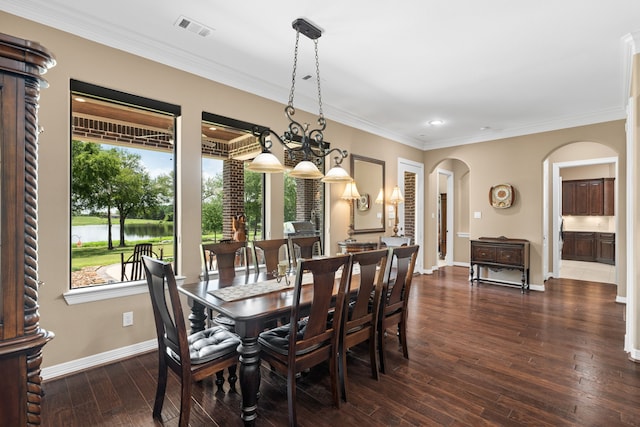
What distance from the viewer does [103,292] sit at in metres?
2.74

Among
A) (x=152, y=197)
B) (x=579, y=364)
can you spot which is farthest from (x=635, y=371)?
(x=152, y=197)

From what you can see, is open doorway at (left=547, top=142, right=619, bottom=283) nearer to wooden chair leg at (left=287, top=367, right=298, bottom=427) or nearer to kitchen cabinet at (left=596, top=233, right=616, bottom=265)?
kitchen cabinet at (left=596, top=233, right=616, bottom=265)

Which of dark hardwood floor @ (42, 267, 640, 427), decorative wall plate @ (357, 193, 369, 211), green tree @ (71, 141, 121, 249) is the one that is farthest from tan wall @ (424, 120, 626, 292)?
green tree @ (71, 141, 121, 249)

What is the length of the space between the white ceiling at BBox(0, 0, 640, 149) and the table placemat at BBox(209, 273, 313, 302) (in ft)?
Result: 7.23

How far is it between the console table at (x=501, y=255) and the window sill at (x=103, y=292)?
541 centimetres

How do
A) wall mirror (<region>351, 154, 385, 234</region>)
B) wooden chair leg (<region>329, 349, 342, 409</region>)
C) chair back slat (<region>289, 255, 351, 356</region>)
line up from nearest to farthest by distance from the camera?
1. chair back slat (<region>289, 255, 351, 356</region>)
2. wooden chair leg (<region>329, 349, 342, 409</region>)
3. wall mirror (<region>351, 154, 385, 234</region>)

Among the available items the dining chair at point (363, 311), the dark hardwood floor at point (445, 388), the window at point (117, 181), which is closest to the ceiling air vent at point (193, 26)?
the window at point (117, 181)

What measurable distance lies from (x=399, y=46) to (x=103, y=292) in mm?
3528

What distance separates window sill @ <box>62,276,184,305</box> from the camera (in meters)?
2.59

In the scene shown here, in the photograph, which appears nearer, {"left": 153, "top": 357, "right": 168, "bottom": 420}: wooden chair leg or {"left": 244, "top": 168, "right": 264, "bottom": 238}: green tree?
{"left": 153, "top": 357, "right": 168, "bottom": 420}: wooden chair leg

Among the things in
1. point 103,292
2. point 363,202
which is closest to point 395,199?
point 363,202

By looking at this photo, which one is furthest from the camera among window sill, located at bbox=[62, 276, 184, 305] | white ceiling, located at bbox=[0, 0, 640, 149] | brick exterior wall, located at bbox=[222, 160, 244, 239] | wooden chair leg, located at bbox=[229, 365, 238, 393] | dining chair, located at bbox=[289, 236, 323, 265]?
brick exterior wall, located at bbox=[222, 160, 244, 239]

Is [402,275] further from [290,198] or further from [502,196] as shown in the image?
[502,196]

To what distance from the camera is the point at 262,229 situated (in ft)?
13.3
